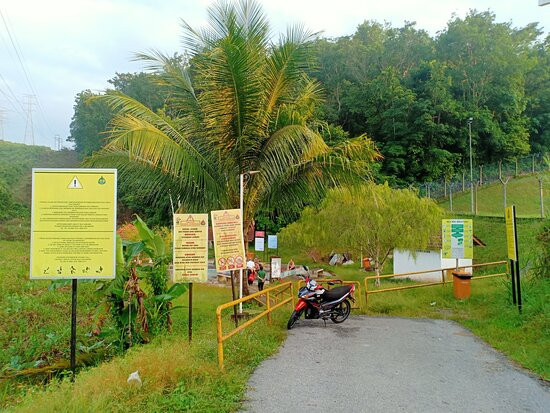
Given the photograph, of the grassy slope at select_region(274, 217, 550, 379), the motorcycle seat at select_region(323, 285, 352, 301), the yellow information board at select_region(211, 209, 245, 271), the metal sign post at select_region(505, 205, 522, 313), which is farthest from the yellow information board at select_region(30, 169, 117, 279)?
the metal sign post at select_region(505, 205, 522, 313)

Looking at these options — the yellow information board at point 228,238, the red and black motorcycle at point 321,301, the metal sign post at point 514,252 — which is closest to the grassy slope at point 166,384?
the yellow information board at point 228,238

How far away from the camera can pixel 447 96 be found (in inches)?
1965

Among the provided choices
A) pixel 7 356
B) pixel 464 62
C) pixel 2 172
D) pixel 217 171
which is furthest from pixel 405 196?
pixel 2 172

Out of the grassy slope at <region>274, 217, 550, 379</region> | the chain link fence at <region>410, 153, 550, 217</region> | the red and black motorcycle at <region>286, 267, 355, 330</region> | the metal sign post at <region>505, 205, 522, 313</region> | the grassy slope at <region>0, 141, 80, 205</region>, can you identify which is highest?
the grassy slope at <region>0, 141, 80, 205</region>

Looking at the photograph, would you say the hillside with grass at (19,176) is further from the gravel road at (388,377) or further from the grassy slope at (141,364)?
the gravel road at (388,377)

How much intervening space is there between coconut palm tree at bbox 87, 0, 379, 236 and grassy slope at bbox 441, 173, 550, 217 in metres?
30.2

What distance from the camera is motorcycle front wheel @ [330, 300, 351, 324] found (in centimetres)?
1151

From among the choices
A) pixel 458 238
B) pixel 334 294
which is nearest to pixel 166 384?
pixel 334 294

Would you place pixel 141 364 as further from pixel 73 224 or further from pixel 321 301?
pixel 321 301

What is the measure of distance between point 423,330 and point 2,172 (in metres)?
67.6

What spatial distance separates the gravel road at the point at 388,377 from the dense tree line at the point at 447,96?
127 feet

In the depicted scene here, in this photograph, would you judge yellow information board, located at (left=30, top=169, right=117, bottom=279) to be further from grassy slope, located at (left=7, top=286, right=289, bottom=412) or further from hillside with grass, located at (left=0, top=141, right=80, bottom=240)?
hillside with grass, located at (left=0, top=141, right=80, bottom=240)

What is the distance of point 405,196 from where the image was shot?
21438 millimetres

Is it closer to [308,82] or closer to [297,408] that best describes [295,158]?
[308,82]
